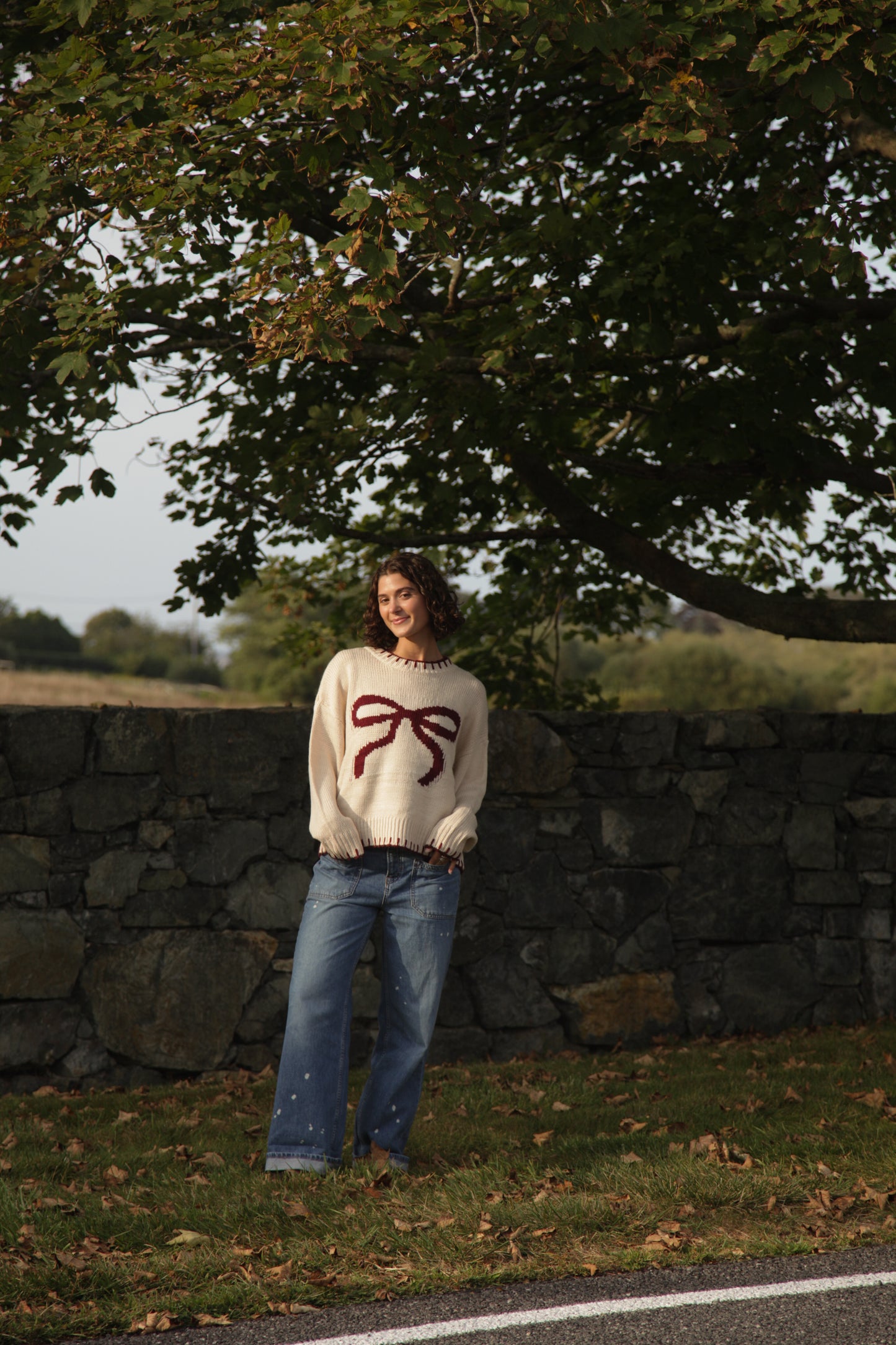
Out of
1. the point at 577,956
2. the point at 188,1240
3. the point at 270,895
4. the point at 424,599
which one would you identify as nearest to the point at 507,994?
the point at 577,956

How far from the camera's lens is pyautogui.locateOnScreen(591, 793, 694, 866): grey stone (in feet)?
23.5

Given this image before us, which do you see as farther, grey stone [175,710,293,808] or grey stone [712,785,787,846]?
grey stone [712,785,787,846]

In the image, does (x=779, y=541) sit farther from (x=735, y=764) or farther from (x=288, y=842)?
(x=288, y=842)

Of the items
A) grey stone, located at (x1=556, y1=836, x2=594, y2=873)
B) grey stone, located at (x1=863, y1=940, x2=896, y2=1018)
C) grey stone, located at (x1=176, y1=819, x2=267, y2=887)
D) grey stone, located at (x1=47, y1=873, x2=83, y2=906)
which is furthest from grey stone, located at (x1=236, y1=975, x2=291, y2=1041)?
grey stone, located at (x1=863, y1=940, x2=896, y2=1018)

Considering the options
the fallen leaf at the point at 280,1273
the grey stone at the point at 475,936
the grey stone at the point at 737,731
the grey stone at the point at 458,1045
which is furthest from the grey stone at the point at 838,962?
the fallen leaf at the point at 280,1273

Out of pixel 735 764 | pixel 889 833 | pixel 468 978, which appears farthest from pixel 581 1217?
pixel 889 833

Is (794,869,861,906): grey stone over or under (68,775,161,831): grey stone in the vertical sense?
under

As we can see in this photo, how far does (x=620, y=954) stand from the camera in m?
7.07

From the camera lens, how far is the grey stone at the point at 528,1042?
684 cm

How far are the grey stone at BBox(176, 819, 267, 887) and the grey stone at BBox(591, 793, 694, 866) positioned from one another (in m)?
1.99

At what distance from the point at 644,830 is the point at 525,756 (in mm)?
900

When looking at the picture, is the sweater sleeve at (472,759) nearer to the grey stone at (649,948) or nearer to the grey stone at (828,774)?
the grey stone at (649,948)

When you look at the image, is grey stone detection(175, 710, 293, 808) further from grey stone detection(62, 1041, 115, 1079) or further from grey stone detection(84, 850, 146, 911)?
grey stone detection(62, 1041, 115, 1079)

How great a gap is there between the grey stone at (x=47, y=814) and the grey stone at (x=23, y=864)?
0.06 metres
